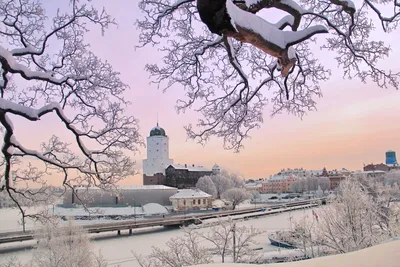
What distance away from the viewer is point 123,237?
1709 inches

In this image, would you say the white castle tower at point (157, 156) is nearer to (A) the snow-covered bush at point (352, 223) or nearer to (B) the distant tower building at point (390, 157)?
(A) the snow-covered bush at point (352, 223)

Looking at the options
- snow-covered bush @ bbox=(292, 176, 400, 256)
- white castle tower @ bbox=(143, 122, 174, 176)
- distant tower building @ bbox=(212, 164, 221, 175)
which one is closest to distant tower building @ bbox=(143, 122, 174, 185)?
white castle tower @ bbox=(143, 122, 174, 176)

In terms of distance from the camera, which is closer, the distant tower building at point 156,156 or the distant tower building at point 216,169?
the distant tower building at point 156,156

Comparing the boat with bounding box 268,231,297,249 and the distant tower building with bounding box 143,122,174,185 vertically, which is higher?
the distant tower building with bounding box 143,122,174,185

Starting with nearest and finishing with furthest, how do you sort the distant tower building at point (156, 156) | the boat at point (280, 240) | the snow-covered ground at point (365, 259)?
the snow-covered ground at point (365, 259) < the boat at point (280, 240) < the distant tower building at point (156, 156)

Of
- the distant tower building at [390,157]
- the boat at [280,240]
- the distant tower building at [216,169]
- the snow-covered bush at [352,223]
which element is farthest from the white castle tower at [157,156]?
the distant tower building at [390,157]

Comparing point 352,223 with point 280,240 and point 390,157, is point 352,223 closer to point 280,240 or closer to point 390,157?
point 280,240

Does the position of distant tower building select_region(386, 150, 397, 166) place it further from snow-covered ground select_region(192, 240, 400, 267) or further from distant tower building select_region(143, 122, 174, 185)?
snow-covered ground select_region(192, 240, 400, 267)

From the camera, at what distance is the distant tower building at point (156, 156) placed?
343ft

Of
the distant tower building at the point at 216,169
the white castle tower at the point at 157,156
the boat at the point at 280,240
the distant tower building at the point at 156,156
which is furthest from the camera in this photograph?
the distant tower building at the point at 216,169

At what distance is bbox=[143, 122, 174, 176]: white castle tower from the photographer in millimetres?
105125

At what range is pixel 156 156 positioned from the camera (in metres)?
106

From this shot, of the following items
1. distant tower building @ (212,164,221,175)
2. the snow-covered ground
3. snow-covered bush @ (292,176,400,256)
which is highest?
distant tower building @ (212,164,221,175)

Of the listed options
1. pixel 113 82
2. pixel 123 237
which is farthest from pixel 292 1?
pixel 123 237
